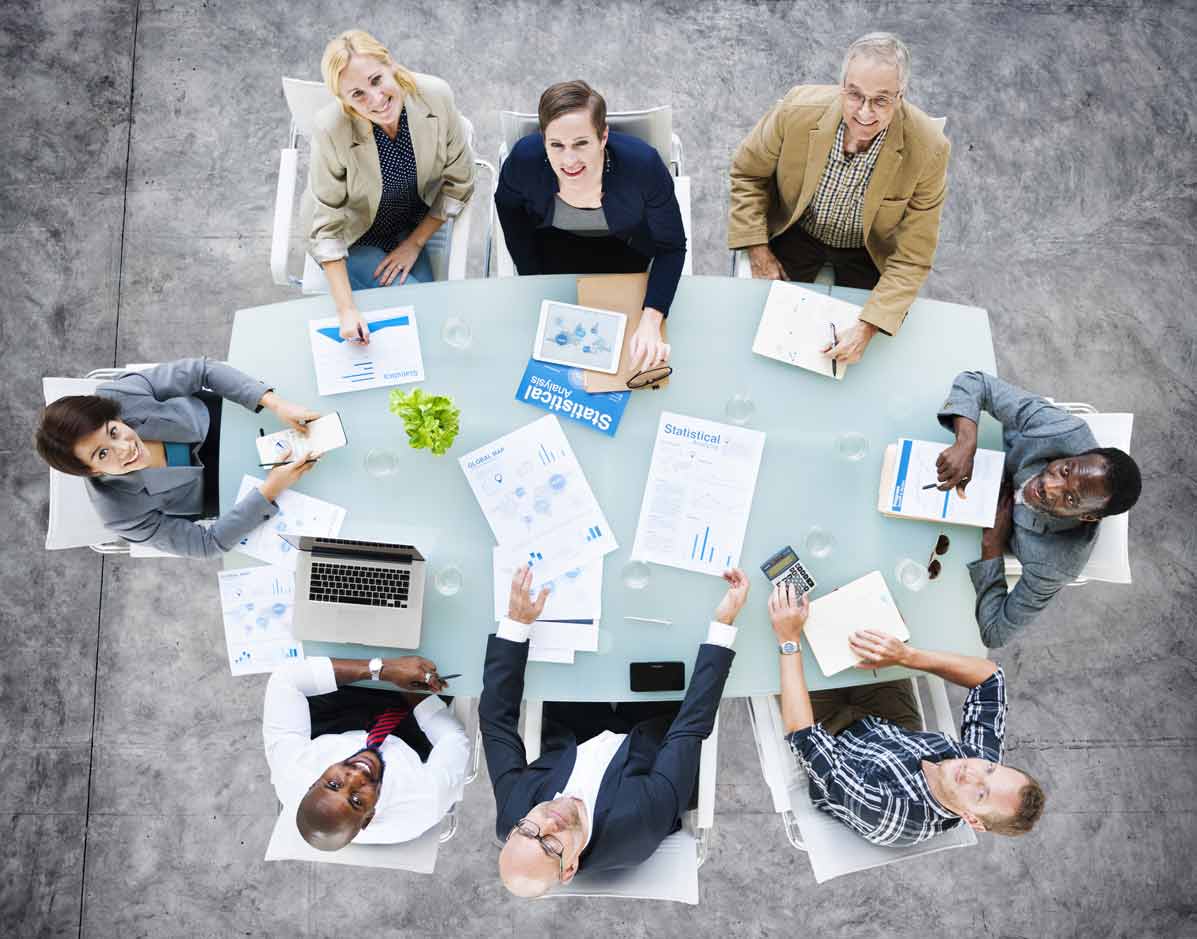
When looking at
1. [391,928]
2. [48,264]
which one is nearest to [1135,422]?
[391,928]

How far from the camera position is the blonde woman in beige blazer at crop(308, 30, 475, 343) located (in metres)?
2.32

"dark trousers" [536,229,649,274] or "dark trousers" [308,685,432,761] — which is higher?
"dark trousers" [536,229,649,274]

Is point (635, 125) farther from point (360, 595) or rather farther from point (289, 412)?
point (360, 595)

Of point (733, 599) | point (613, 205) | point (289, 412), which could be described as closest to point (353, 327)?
point (289, 412)

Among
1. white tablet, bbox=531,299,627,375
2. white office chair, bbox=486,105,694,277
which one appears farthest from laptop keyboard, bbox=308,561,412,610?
white office chair, bbox=486,105,694,277

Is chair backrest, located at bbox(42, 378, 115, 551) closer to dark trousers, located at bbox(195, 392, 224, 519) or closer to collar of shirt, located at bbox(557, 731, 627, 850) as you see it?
dark trousers, located at bbox(195, 392, 224, 519)

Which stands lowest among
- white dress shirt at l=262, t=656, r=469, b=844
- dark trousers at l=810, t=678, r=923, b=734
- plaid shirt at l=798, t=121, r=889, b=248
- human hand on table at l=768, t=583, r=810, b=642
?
white dress shirt at l=262, t=656, r=469, b=844

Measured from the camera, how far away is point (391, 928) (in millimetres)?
3096

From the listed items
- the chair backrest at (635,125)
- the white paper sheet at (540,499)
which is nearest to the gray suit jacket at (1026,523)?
the white paper sheet at (540,499)

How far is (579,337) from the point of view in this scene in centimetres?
244

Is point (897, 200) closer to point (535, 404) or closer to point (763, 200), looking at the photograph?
point (763, 200)

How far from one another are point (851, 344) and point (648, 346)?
58cm

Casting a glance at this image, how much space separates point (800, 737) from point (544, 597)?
0.79 m

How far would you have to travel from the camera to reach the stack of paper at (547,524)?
2.31 meters
